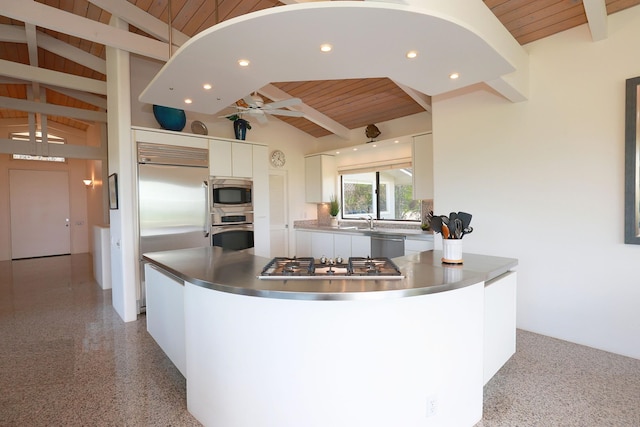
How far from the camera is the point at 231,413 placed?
5.57 ft

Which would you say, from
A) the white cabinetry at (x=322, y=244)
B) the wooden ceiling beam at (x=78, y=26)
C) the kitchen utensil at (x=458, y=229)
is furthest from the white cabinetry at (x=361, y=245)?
the wooden ceiling beam at (x=78, y=26)

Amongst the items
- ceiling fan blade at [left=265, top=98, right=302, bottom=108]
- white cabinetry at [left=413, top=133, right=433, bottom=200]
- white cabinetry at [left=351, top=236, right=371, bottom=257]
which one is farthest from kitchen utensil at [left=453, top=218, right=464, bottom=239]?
white cabinetry at [left=351, top=236, right=371, bottom=257]

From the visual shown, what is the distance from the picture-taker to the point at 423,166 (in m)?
4.40

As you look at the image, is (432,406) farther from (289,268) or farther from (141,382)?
(141,382)

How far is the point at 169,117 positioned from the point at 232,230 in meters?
1.68

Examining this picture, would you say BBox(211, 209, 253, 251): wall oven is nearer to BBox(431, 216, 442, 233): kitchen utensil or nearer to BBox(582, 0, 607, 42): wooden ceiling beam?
BBox(431, 216, 442, 233): kitchen utensil

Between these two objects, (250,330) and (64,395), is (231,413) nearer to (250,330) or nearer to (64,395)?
(250,330)

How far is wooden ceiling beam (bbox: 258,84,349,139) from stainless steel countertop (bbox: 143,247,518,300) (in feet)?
10.4

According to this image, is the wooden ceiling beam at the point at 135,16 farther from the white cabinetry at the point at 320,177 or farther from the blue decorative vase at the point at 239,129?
the white cabinetry at the point at 320,177

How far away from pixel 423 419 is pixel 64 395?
2.38m

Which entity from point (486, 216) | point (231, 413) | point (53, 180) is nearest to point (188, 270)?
point (231, 413)

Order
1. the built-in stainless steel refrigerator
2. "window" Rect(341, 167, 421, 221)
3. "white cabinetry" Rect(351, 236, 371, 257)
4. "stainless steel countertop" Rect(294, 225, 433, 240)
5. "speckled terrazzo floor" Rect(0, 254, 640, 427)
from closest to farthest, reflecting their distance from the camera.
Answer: "speckled terrazzo floor" Rect(0, 254, 640, 427) < the built-in stainless steel refrigerator < "stainless steel countertop" Rect(294, 225, 433, 240) < "white cabinetry" Rect(351, 236, 371, 257) < "window" Rect(341, 167, 421, 221)

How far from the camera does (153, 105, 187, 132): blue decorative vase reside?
4.14m

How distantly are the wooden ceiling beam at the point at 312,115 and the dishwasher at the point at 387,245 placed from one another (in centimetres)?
211
